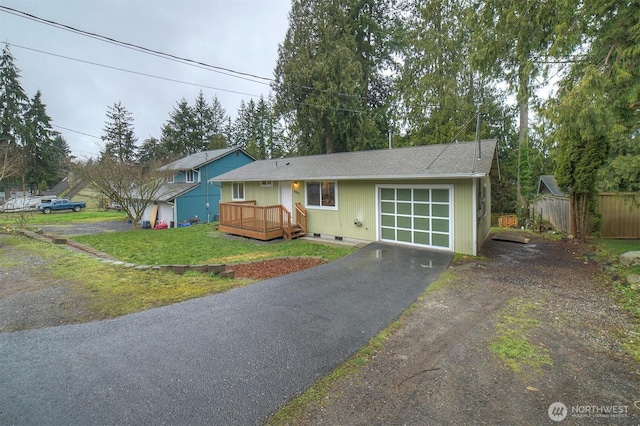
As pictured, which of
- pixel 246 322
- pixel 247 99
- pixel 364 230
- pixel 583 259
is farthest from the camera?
pixel 247 99

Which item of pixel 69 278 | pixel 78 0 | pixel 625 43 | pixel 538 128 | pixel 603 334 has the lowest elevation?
pixel 603 334

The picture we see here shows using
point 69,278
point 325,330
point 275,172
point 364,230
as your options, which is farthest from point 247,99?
point 325,330

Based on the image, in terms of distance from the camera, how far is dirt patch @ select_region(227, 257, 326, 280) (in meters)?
6.67

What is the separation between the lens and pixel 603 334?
3.76m

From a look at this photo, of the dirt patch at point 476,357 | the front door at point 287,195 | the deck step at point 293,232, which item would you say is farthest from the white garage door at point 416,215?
the front door at point 287,195

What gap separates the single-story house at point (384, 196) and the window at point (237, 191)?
52 centimetres

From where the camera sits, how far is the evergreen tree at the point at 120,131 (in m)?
40.2

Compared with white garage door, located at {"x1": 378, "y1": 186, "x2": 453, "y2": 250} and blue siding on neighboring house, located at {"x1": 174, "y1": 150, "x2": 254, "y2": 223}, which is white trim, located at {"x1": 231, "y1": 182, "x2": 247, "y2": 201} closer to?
blue siding on neighboring house, located at {"x1": 174, "y1": 150, "x2": 254, "y2": 223}

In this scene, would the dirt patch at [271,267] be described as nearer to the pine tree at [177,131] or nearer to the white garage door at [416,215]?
the white garage door at [416,215]

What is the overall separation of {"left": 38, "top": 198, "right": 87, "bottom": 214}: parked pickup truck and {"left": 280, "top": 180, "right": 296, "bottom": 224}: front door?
100ft

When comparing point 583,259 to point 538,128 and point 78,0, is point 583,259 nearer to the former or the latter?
point 538,128

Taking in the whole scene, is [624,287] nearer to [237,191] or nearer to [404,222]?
[404,222]

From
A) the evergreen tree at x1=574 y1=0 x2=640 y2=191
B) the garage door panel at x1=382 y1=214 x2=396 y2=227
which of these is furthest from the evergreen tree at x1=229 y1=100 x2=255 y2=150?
the evergreen tree at x1=574 y1=0 x2=640 y2=191

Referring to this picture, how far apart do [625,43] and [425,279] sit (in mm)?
5503
